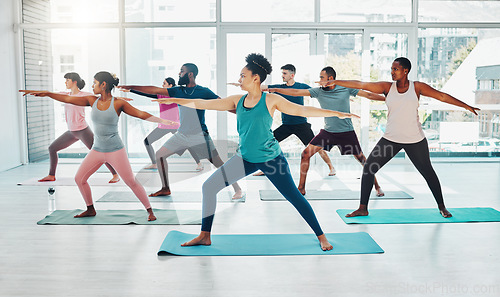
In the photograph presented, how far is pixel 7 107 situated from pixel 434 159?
6846 millimetres

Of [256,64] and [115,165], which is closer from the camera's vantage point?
[256,64]

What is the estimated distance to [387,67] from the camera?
8.16 meters

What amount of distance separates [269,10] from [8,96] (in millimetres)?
4275

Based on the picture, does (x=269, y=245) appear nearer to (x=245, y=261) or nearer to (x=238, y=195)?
(x=245, y=261)

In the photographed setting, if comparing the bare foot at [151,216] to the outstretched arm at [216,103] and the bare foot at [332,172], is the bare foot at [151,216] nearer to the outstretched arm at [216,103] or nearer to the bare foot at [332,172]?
the outstretched arm at [216,103]

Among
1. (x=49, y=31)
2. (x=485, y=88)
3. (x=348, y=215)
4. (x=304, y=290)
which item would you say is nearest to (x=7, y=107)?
(x=49, y=31)

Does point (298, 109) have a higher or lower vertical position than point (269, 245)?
higher

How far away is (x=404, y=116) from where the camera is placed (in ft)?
14.8

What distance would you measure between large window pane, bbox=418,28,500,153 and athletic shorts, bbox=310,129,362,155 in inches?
135

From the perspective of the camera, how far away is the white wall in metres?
7.74

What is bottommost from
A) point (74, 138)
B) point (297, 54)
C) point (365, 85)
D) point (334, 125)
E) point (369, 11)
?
point (74, 138)

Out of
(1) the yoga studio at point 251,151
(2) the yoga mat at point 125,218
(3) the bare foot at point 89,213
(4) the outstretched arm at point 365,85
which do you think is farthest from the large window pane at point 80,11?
(4) the outstretched arm at point 365,85

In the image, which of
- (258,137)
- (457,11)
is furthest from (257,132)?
(457,11)

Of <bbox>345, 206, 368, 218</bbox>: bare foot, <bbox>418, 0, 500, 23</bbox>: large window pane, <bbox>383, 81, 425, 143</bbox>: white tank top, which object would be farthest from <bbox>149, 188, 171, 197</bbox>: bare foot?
<bbox>418, 0, 500, 23</bbox>: large window pane
